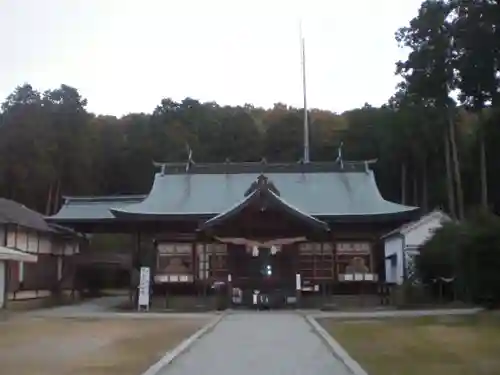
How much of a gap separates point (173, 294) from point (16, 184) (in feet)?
67.7

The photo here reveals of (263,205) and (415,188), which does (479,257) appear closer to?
(263,205)

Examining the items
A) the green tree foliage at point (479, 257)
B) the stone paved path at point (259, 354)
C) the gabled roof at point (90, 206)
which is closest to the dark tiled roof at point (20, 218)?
the gabled roof at point (90, 206)

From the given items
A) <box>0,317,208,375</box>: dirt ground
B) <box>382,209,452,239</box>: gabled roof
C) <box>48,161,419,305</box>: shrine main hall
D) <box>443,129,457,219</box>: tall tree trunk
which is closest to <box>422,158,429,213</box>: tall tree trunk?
<box>443,129,457,219</box>: tall tree trunk

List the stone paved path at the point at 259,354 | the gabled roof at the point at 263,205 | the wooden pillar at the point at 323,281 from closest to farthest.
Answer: the stone paved path at the point at 259,354
the gabled roof at the point at 263,205
the wooden pillar at the point at 323,281

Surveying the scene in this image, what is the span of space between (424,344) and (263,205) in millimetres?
13211

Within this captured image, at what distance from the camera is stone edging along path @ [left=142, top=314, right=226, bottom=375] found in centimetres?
895

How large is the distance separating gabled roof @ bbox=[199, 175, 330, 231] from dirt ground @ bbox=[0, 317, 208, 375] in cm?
559

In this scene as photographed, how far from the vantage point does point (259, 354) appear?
1086cm

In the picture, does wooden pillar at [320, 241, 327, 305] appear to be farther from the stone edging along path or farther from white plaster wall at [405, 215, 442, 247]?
the stone edging along path

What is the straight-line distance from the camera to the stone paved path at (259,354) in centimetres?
908

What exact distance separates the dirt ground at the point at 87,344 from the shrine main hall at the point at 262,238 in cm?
629

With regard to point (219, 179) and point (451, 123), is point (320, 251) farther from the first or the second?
point (451, 123)

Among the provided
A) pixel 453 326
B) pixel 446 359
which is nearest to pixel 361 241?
pixel 453 326

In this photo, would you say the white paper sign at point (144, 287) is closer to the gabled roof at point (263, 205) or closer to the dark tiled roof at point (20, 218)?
the gabled roof at point (263, 205)
